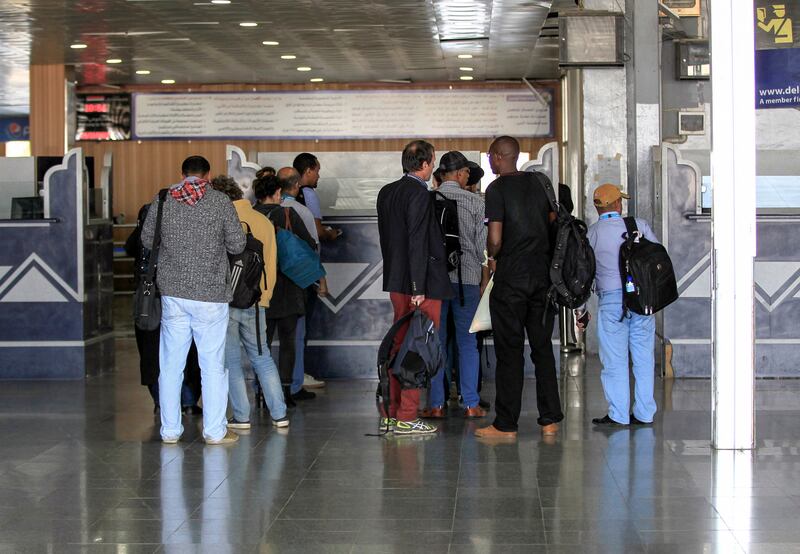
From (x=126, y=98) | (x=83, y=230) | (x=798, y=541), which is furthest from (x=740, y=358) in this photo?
(x=126, y=98)

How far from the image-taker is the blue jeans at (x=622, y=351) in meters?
6.47

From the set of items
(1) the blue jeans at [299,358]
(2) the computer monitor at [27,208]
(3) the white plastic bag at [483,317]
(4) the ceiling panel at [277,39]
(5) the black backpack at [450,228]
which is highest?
(4) the ceiling panel at [277,39]

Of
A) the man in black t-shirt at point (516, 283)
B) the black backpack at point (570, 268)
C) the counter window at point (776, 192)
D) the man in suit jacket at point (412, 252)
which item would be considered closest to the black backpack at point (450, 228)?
the man in suit jacket at point (412, 252)

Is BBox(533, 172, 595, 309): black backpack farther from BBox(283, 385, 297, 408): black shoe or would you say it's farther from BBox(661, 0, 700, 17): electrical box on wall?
BBox(661, 0, 700, 17): electrical box on wall

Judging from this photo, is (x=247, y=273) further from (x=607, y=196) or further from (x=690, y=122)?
(x=690, y=122)

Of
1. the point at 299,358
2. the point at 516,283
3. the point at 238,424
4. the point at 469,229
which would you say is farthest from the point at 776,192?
the point at 238,424

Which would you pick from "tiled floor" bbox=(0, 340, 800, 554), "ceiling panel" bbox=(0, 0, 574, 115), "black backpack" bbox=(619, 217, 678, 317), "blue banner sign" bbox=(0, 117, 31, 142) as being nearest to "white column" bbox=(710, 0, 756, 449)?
"tiled floor" bbox=(0, 340, 800, 554)

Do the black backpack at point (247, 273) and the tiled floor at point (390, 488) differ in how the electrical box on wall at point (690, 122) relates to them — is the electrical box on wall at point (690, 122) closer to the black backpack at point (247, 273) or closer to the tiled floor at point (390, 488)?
the tiled floor at point (390, 488)

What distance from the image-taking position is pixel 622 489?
5039mm

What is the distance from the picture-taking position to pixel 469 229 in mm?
6715

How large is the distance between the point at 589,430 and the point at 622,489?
143 centimetres

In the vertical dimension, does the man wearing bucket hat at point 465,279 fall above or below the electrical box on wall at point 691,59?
below

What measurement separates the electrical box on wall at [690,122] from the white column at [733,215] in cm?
472

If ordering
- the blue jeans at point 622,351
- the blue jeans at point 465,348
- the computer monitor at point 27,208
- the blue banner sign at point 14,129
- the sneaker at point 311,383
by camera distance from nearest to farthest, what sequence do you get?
the blue jeans at point 622,351, the blue jeans at point 465,348, the sneaker at point 311,383, the computer monitor at point 27,208, the blue banner sign at point 14,129
